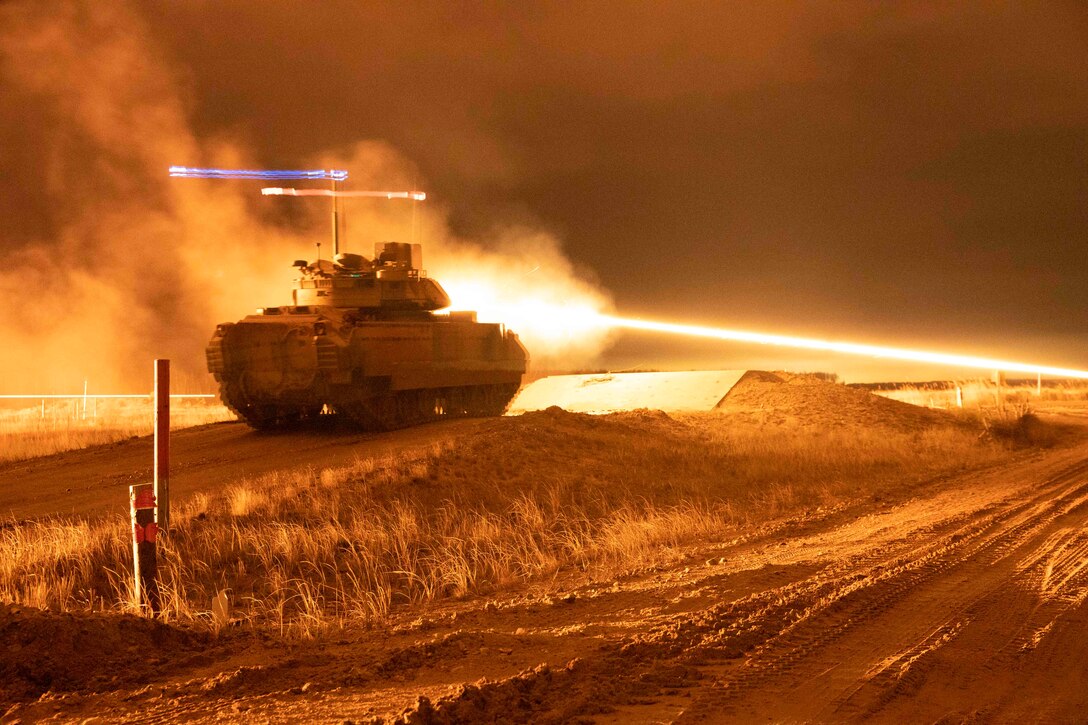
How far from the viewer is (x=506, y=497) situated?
12297mm

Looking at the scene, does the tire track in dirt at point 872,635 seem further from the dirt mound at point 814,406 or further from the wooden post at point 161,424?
the dirt mound at point 814,406

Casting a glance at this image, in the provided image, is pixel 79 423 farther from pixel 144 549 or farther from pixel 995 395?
pixel 995 395

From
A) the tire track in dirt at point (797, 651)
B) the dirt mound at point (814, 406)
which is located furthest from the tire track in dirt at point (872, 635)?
the dirt mound at point (814, 406)

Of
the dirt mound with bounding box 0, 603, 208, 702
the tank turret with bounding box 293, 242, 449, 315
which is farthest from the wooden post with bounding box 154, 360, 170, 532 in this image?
the tank turret with bounding box 293, 242, 449, 315

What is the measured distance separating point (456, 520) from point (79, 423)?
1875cm

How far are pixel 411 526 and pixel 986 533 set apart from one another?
17.8 ft

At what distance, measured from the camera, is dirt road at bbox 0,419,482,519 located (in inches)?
495

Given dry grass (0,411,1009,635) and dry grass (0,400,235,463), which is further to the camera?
dry grass (0,400,235,463)

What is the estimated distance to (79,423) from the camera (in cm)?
2603

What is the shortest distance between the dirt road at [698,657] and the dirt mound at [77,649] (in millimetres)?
117

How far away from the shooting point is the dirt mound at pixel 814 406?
2153cm

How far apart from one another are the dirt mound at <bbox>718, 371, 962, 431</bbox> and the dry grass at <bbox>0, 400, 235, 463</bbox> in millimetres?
13142

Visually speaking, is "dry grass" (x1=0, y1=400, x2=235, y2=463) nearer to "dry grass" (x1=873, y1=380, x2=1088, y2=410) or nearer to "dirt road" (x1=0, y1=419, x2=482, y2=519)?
"dirt road" (x1=0, y1=419, x2=482, y2=519)

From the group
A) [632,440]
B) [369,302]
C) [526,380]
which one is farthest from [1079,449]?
[526,380]
